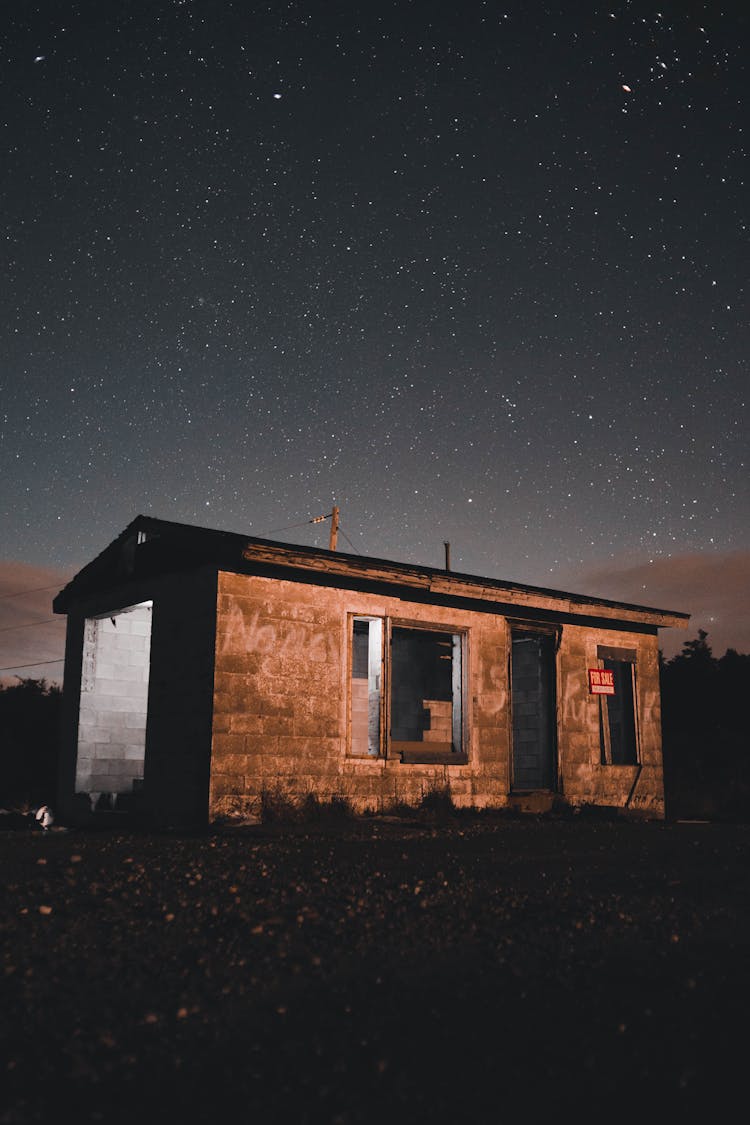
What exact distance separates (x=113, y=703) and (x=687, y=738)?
19.7m

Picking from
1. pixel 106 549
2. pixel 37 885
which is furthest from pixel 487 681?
pixel 37 885

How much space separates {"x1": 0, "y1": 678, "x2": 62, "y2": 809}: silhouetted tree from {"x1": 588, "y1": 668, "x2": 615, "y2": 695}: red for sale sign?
998cm

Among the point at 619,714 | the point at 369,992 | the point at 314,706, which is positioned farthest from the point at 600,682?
the point at 369,992

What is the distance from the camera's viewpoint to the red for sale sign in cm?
1706

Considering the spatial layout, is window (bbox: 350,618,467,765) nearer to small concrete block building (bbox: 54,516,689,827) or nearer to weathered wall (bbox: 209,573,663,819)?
small concrete block building (bbox: 54,516,689,827)

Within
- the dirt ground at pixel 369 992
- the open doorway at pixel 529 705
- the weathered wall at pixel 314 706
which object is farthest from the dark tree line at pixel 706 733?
the dirt ground at pixel 369 992

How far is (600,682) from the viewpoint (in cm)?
1720

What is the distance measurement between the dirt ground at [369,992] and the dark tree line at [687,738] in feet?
34.8

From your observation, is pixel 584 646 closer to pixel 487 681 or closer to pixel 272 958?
pixel 487 681

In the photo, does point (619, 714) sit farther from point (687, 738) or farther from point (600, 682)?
point (687, 738)

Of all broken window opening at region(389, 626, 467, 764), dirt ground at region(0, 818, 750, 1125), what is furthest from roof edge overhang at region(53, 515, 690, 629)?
dirt ground at region(0, 818, 750, 1125)

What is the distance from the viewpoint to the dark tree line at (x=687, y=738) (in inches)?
757

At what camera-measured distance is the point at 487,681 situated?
608 inches

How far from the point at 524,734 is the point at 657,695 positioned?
2.79 metres
